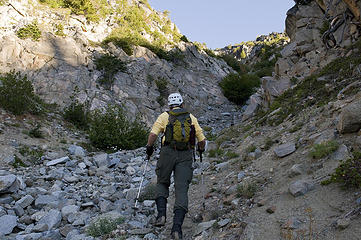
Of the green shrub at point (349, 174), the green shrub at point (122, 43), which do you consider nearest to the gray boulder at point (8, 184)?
the green shrub at point (349, 174)

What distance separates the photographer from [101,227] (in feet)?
15.9

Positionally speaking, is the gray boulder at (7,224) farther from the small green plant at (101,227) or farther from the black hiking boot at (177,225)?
the black hiking boot at (177,225)

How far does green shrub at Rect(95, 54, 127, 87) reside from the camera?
2282 cm

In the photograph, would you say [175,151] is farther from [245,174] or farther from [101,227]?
[245,174]

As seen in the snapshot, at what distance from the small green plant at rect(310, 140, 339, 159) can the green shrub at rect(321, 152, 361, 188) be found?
2.92ft

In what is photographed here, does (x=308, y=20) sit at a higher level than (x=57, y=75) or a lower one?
lower

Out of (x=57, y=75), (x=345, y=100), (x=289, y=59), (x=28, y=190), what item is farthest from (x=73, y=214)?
(x=57, y=75)

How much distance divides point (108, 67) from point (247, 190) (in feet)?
67.0

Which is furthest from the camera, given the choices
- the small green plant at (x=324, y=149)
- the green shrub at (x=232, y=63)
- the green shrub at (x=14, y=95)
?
the green shrub at (x=232, y=63)

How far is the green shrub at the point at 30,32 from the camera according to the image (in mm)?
21297

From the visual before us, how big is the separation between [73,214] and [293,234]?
4365mm

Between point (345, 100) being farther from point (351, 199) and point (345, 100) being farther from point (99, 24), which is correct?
point (99, 24)

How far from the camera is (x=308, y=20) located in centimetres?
1745

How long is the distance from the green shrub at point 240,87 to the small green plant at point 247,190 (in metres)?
24.3
